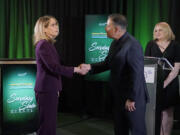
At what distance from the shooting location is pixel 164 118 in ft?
13.0

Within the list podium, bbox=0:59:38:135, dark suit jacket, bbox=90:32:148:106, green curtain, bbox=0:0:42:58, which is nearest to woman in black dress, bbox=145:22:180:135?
dark suit jacket, bbox=90:32:148:106

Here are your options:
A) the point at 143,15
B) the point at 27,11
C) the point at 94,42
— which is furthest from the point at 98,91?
the point at 27,11

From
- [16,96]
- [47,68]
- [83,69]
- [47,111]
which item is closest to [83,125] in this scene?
[16,96]

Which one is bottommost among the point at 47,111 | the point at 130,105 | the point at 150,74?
the point at 47,111

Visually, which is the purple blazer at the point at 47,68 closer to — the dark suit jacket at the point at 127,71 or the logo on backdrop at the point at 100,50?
the dark suit jacket at the point at 127,71

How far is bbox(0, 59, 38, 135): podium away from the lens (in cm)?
393

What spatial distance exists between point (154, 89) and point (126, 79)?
65 cm

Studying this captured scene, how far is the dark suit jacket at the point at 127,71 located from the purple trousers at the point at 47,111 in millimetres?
684

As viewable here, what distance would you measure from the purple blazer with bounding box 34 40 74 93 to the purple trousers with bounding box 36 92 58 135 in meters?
0.07

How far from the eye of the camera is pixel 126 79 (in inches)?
109

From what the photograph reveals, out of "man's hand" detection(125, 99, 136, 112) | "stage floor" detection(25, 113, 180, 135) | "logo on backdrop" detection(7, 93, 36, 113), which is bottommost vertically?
"stage floor" detection(25, 113, 180, 135)

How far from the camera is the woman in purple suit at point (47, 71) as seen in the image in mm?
3082

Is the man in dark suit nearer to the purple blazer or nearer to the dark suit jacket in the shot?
the dark suit jacket

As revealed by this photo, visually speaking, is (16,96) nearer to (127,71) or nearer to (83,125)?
(83,125)
